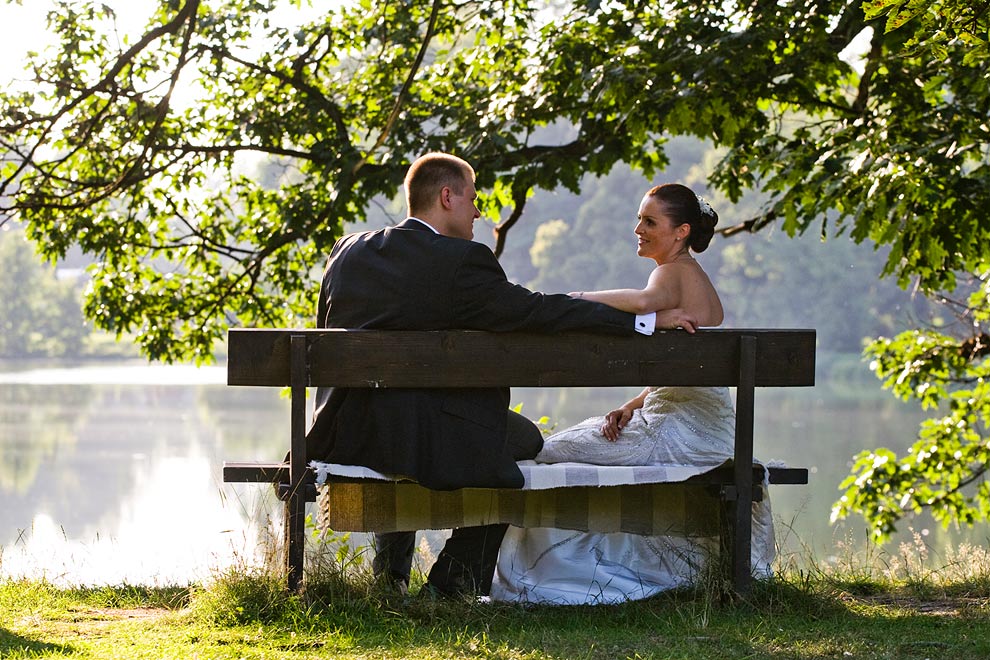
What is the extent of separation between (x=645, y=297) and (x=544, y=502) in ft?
2.52

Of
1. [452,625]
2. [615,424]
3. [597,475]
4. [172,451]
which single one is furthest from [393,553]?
[172,451]

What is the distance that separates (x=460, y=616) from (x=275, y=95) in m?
6.21

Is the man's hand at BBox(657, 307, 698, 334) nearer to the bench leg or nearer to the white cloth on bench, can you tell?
the white cloth on bench

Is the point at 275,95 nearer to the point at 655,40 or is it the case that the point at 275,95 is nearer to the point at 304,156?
the point at 304,156

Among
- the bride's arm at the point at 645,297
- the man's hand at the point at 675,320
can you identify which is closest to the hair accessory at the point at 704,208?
the bride's arm at the point at 645,297

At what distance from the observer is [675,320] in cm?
399

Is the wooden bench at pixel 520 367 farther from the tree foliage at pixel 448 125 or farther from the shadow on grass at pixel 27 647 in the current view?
the tree foliage at pixel 448 125

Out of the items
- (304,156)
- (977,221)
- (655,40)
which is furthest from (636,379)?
(304,156)

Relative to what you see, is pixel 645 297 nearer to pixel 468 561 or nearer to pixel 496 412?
pixel 496 412

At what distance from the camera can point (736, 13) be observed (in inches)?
283

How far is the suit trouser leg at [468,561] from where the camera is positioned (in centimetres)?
396

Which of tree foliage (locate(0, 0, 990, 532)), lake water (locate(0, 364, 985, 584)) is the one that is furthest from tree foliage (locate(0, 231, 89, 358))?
tree foliage (locate(0, 0, 990, 532))

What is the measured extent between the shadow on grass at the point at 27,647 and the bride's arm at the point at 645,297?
6.10 ft

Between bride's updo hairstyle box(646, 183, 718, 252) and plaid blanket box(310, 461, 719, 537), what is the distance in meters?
0.93
